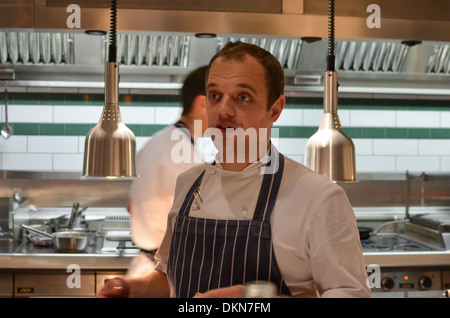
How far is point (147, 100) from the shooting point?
4.77 m

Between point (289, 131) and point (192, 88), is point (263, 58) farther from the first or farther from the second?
point (289, 131)

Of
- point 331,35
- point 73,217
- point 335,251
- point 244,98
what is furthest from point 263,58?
point 73,217

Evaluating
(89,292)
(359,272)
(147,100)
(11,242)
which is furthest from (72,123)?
(359,272)

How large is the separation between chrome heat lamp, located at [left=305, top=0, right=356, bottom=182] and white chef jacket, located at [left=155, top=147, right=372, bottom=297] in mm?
119

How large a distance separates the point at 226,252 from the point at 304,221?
271mm

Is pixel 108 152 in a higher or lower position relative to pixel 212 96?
lower

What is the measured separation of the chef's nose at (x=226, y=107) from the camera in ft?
5.43

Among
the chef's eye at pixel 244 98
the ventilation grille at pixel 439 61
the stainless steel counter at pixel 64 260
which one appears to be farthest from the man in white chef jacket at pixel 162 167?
the ventilation grille at pixel 439 61

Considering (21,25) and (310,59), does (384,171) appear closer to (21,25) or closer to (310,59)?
(310,59)

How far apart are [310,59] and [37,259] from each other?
2.49 m

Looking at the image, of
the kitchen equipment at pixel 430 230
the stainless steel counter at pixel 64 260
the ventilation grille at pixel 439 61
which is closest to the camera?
the stainless steel counter at pixel 64 260

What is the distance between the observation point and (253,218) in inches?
68.6

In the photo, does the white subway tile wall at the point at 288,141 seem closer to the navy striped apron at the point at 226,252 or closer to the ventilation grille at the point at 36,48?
the ventilation grille at the point at 36,48

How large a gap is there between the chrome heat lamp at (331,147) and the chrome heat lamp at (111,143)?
63 centimetres
